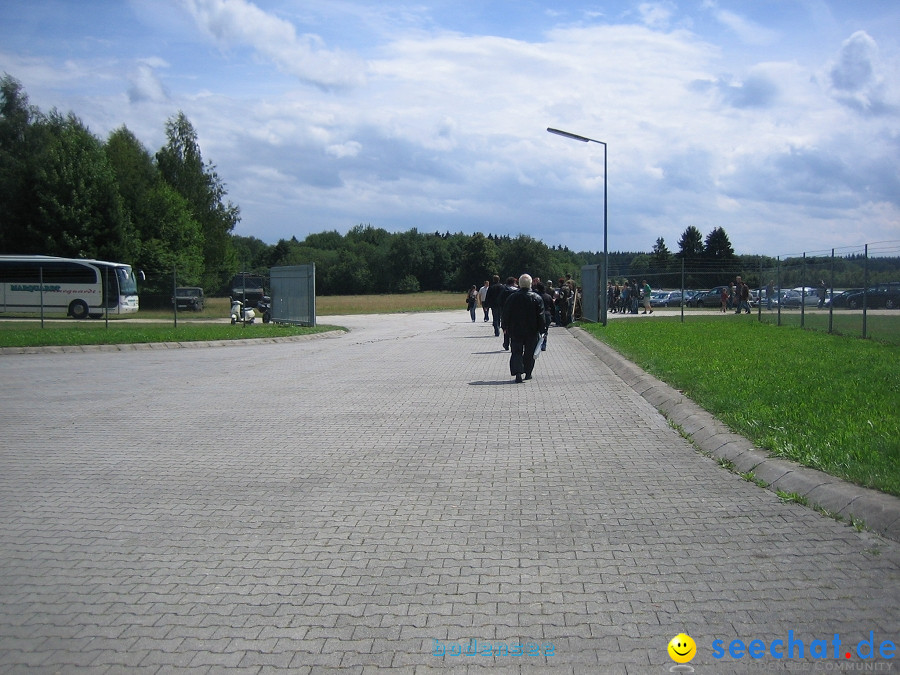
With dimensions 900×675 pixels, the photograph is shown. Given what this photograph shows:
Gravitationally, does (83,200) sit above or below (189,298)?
above

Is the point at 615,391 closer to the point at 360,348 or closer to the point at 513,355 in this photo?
the point at 513,355

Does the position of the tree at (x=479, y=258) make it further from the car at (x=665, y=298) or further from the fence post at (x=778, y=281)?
the fence post at (x=778, y=281)

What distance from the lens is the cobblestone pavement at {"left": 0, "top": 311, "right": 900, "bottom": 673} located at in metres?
3.63

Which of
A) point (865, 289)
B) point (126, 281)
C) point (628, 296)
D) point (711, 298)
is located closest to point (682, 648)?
point (865, 289)

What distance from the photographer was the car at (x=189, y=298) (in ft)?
142

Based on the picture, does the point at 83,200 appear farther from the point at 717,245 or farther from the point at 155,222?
the point at 717,245

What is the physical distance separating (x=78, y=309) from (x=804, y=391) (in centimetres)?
3842

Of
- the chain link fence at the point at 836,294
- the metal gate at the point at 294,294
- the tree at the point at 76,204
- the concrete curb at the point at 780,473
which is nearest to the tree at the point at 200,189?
the tree at the point at 76,204

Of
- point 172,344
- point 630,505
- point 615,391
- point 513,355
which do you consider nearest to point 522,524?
point 630,505

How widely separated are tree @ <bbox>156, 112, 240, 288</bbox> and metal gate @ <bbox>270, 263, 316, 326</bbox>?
3418cm

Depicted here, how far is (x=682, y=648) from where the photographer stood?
359 cm

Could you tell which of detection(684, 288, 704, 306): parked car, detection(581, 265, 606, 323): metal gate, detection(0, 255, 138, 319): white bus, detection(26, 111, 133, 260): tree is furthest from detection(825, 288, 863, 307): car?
detection(26, 111, 133, 260): tree

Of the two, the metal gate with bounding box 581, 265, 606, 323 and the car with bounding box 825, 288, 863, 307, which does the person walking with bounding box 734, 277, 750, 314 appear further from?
the car with bounding box 825, 288, 863, 307

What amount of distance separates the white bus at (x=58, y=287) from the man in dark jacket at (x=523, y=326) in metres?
31.5
